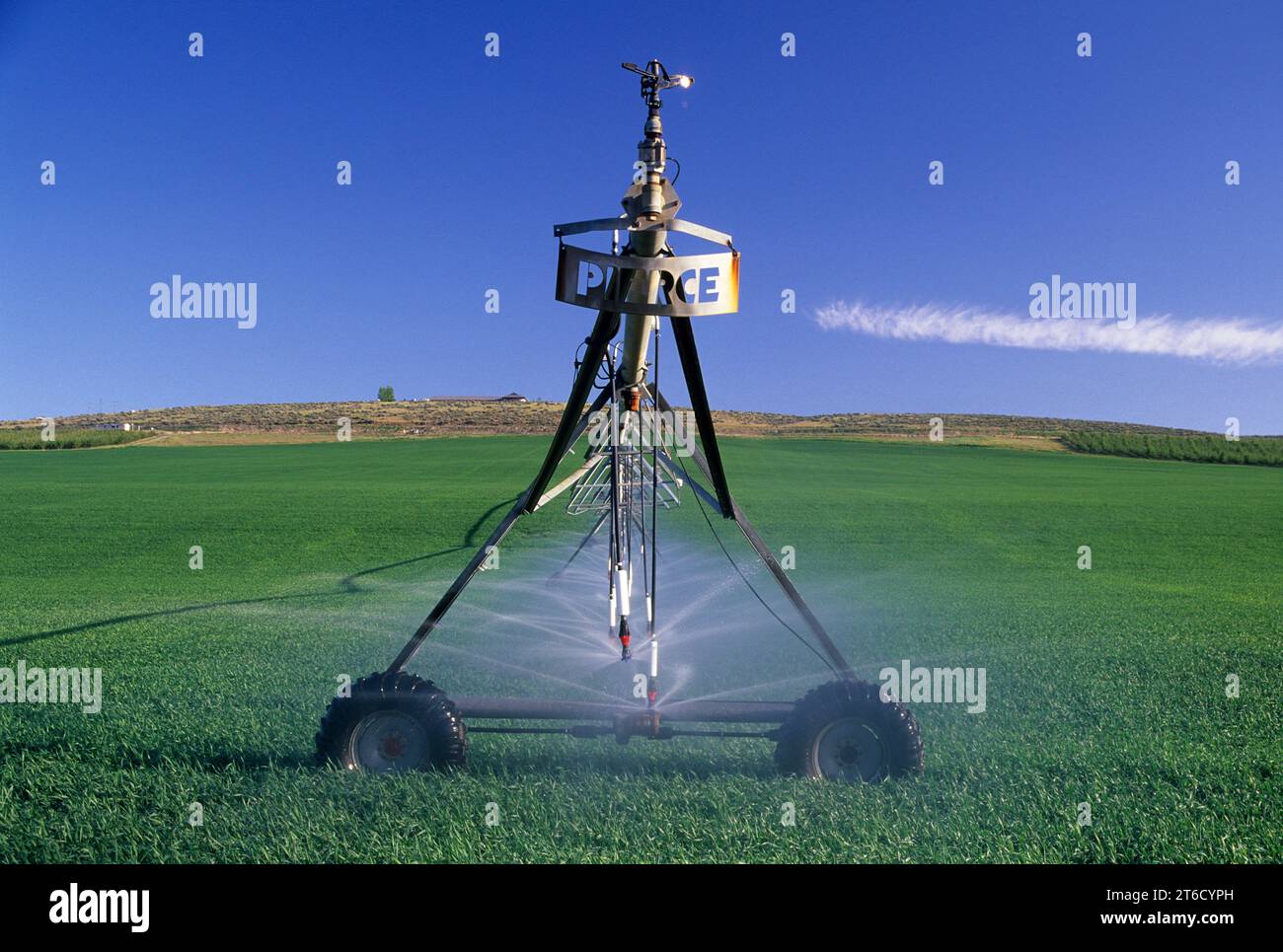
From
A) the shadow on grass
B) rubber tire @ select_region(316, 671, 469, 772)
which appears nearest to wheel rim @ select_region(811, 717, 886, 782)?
rubber tire @ select_region(316, 671, 469, 772)

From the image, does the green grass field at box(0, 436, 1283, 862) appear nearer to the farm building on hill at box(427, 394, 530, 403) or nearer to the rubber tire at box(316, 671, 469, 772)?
the rubber tire at box(316, 671, 469, 772)

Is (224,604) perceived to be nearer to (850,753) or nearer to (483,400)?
(850,753)

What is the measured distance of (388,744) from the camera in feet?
20.4

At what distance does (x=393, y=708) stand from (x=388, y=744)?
32 cm

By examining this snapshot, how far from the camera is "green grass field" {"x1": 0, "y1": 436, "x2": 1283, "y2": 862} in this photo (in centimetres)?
537

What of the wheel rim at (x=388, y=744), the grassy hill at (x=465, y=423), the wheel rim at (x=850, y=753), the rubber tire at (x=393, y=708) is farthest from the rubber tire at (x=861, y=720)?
the grassy hill at (x=465, y=423)

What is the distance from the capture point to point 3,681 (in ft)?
30.4

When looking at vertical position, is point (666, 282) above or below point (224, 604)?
above

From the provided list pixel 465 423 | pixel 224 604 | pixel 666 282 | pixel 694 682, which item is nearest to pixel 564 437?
pixel 666 282

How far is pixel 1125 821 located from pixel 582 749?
411 cm

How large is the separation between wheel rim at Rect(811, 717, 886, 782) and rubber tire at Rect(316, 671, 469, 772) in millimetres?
2735

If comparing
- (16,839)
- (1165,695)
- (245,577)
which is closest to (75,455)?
(245,577)

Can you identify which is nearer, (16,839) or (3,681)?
(16,839)

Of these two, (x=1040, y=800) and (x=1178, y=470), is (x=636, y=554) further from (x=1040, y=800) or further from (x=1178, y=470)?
(x=1178, y=470)
